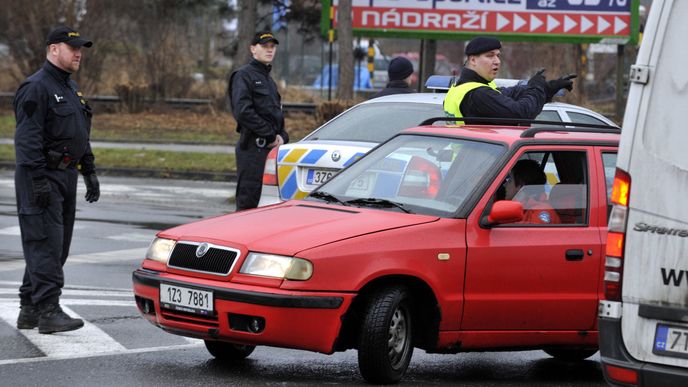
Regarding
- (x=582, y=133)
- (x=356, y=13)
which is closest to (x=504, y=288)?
(x=582, y=133)

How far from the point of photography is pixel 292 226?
24.2 feet

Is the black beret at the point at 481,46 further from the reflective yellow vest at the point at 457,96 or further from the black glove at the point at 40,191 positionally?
the black glove at the point at 40,191

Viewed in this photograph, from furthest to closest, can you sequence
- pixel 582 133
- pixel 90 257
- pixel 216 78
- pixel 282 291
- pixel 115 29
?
pixel 216 78 → pixel 115 29 → pixel 90 257 → pixel 582 133 → pixel 282 291

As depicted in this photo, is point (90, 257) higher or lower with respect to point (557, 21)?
lower

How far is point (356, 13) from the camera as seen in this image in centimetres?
2616

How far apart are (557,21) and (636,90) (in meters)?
21.0

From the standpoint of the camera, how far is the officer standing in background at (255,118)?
11.9 m

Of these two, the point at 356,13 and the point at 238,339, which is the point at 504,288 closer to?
the point at 238,339

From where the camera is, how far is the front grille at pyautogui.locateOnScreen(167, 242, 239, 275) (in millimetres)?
7176

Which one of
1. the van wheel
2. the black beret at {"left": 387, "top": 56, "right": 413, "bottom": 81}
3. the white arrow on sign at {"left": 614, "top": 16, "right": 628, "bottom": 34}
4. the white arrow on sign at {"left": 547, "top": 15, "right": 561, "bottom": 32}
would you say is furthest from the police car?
the white arrow on sign at {"left": 614, "top": 16, "right": 628, "bottom": 34}

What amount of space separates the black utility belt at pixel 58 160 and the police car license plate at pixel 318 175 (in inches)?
114

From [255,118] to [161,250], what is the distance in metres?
4.43

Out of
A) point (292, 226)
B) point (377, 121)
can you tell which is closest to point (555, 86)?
point (377, 121)

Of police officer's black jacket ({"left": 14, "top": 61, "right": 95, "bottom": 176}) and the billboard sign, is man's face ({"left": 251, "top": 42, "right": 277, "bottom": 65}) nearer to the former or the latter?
police officer's black jacket ({"left": 14, "top": 61, "right": 95, "bottom": 176})
